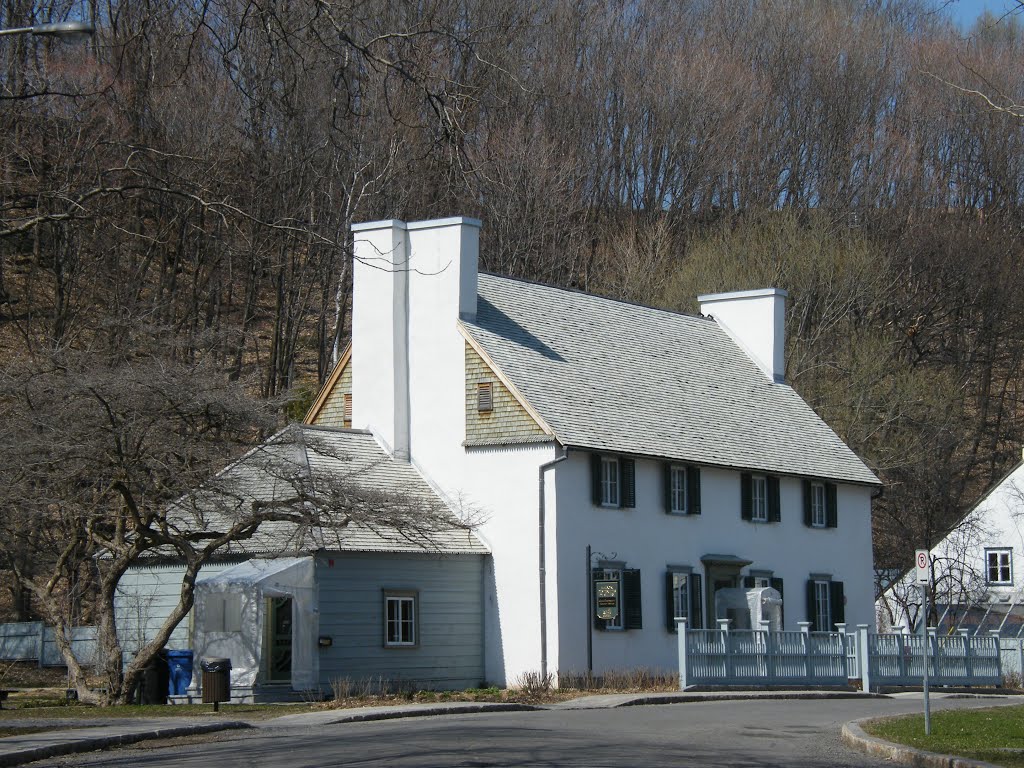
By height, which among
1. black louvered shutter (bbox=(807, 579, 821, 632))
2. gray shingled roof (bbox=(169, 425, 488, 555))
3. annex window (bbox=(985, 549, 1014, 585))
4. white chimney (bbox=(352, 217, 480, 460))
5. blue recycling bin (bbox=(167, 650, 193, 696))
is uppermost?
white chimney (bbox=(352, 217, 480, 460))

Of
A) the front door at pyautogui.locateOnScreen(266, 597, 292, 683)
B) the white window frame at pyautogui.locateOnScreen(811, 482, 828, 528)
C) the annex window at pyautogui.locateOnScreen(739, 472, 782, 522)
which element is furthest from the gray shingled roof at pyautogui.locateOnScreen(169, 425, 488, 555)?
the white window frame at pyautogui.locateOnScreen(811, 482, 828, 528)

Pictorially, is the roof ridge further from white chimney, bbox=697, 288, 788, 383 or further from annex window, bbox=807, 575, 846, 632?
annex window, bbox=807, 575, 846, 632

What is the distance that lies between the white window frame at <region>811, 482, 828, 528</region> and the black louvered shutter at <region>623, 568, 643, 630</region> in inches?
310

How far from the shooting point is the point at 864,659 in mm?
33781

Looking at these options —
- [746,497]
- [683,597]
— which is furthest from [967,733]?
[746,497]

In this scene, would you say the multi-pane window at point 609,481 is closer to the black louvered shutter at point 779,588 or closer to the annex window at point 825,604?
the black louvered shutter at point 779,588

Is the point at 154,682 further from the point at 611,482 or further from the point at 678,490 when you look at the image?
the point at 678,490

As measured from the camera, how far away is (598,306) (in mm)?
41000

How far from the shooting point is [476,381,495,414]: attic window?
1345 inches

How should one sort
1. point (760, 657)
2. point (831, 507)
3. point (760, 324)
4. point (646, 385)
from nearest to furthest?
1. point (760, 657)
2. point (646, 385)
3. point (831, 507)
4. point (760, 324)

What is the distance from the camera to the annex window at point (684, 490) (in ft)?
120

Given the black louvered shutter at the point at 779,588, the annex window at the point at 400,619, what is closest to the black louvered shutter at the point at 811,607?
the black louvered shutter at the point at 779,588

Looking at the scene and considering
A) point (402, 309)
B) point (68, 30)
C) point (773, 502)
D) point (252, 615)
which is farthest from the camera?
point (773, 502)

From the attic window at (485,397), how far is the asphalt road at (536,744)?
10.5 meters
